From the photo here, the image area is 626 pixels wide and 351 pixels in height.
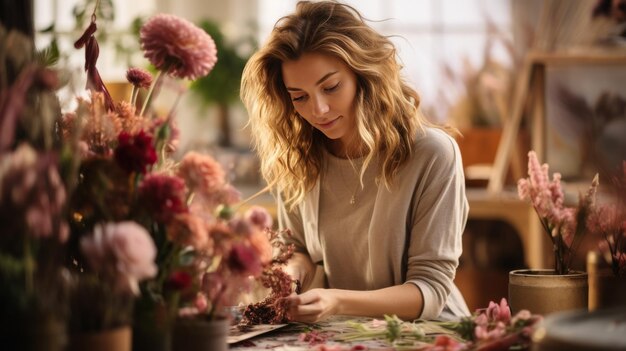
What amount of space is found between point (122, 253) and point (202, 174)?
206 mm

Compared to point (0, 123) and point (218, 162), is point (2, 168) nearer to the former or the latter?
point (0, 123)

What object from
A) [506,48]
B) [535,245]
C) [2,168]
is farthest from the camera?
[506,48]

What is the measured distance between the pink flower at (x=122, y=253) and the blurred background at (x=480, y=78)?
2.33m

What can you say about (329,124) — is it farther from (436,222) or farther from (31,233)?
(31,233)

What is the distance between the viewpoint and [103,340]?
95cm

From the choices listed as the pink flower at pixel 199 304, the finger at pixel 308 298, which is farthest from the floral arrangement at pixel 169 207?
the finger at pixel 308 298

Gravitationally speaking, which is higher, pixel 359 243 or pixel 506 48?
pixel 506 48

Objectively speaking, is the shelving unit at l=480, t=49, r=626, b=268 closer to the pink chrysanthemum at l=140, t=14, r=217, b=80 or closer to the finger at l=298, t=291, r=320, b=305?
the finger at l=298, t=291, r=320, b=305

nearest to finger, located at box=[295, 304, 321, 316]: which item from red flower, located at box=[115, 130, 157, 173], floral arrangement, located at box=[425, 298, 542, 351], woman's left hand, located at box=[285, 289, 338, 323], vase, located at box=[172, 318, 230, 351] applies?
woman's left hand, located at box=[285, 289, 338, 323]

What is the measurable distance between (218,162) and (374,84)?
854 millimetres

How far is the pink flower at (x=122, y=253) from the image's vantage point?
2.98ft

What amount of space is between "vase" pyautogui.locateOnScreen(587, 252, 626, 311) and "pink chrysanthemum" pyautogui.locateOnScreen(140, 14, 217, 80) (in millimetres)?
733

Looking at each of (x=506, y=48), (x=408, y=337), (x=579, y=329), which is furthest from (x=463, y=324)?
(x=506, y=48)

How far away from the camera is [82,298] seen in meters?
0.95
